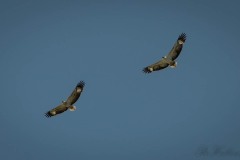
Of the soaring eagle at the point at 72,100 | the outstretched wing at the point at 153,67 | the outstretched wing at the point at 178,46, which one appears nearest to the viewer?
the soaring eagle at the point at 72,100

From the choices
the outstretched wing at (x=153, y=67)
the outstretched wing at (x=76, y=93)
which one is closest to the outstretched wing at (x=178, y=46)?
the outstretched wing at (x=153, y=67)

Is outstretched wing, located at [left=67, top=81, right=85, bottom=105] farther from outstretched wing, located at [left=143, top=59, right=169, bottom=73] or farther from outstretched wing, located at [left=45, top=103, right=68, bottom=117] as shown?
outstretched wing, located at [left=143, top=59, right=169, bottom=73]

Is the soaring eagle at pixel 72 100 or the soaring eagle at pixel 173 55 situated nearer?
the soaring eagle at pixel 72 100

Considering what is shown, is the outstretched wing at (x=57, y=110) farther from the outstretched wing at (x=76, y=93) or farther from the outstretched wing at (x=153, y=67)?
the outstretched wing at (x=153, y=67)

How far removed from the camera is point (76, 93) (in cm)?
7931

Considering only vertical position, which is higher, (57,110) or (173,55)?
(173,55)

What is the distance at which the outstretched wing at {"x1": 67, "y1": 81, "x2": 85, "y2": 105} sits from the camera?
78875 mm

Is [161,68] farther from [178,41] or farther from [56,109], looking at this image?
[56,109]

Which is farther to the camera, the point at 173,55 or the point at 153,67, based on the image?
the point at 153,67

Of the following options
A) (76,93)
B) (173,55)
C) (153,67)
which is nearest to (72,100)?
(76,93)

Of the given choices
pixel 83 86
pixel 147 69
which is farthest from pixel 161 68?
pixel 83 86

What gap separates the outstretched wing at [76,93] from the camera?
7888cm

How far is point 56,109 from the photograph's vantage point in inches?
3211

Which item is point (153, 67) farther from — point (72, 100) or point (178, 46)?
point (72, 100)
